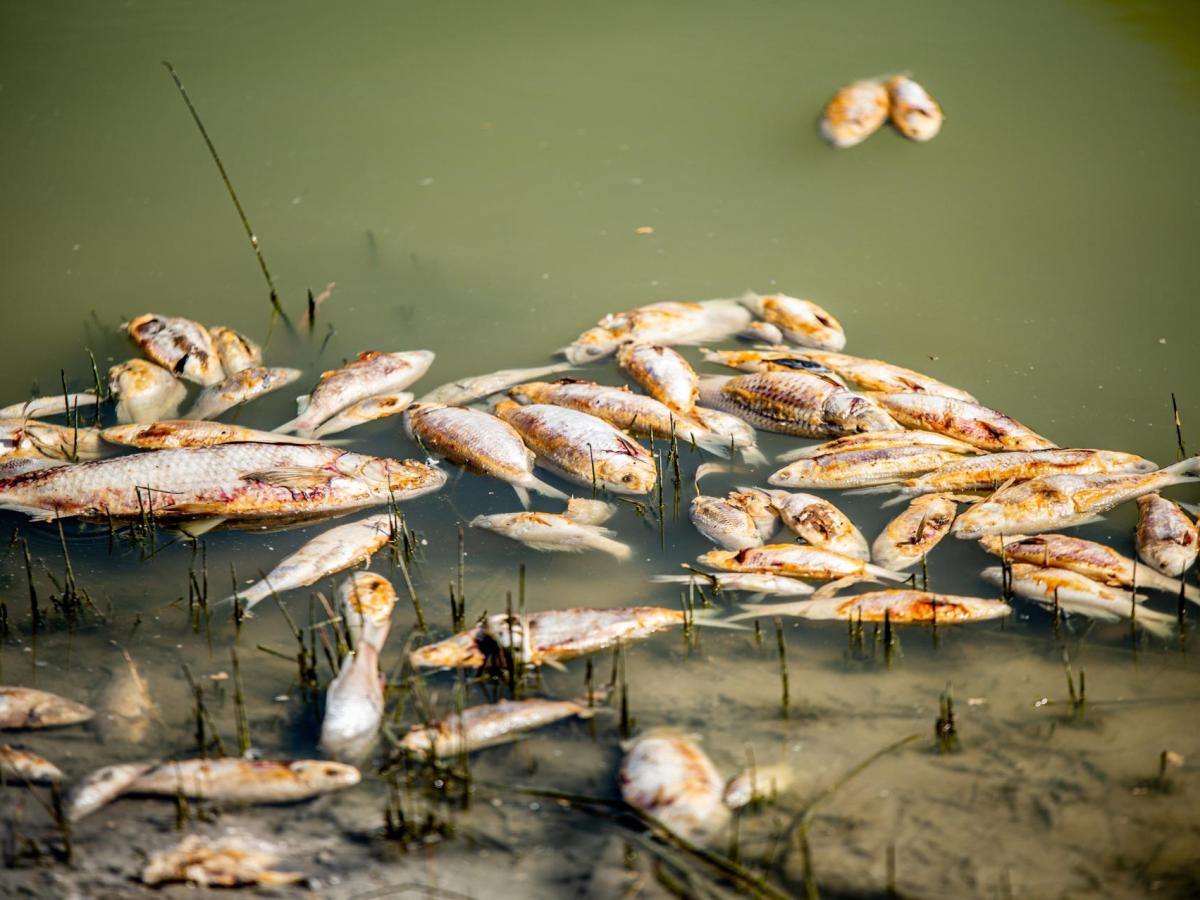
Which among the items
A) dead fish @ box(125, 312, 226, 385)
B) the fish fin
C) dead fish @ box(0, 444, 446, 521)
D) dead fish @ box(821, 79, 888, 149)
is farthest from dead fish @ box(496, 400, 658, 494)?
dead fish @ box(821, 79, 888, 149)

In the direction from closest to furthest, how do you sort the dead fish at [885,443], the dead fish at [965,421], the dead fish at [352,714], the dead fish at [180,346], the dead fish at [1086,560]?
1. the dead fish at [352,714]
2. the dead fish at [1086,560]
3. the dead fish at [885,443]
4. the dead fish at [965,421]
5. the dead fish at [180,346]

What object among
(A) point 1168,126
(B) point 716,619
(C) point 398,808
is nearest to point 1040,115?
(A) point 1168,126

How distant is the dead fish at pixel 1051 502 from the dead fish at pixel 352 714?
257 cm

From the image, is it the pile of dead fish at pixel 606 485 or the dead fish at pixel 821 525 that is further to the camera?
the dead fish at pixel 821 525

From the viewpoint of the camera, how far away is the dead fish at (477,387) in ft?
19.8

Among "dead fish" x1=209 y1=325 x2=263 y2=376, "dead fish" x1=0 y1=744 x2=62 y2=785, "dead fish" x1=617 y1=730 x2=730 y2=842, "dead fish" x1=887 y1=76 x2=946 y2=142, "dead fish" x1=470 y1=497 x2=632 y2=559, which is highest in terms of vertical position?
"dead fish" x1=887 y1=76 x2=946 y2=142

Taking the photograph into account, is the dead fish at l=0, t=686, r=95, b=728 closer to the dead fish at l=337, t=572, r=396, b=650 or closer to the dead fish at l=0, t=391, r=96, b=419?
the dead fish at l=337, t=572, r=396, b=650

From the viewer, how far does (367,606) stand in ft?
14.7

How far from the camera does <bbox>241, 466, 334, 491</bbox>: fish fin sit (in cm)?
523

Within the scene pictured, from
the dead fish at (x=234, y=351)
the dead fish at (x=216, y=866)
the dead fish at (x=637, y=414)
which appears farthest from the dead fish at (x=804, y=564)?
the dead fish at (x=234, y=351)

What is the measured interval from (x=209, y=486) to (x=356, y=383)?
1.13 meters

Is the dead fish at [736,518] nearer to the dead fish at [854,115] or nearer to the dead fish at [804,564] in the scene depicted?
the dead fish at [804,564]

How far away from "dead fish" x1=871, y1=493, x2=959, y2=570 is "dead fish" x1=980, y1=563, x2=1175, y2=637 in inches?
13.9

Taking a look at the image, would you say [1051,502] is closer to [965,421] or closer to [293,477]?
[965,421]
